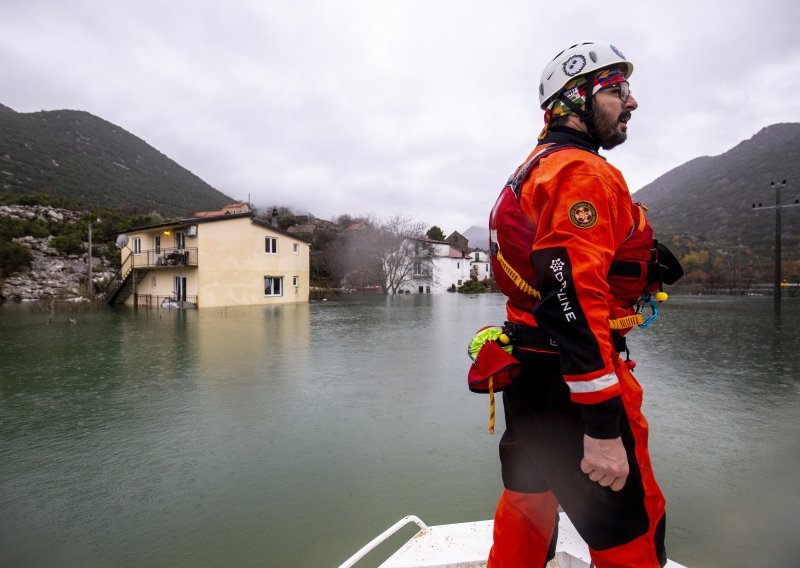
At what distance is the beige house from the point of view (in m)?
19.4

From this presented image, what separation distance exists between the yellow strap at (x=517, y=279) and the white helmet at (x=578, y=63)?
2.13 ft

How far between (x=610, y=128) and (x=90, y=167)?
7062 centimetres

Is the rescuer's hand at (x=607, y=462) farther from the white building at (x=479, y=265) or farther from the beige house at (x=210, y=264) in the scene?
the white building at (x=479, y=265)

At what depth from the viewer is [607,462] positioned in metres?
1.14

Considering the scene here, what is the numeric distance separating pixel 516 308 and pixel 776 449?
3.23 m

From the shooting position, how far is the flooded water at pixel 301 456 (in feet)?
7.10

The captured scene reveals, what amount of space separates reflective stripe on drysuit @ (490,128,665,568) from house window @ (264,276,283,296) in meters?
21.8

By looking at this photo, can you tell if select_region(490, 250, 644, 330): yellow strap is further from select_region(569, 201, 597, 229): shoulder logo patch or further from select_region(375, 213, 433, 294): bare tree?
select_region(375, 213, 433, 294): bare tree

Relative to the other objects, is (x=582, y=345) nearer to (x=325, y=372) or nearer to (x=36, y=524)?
(x=36, y=524)

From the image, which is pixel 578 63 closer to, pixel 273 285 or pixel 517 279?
pixel 517 279

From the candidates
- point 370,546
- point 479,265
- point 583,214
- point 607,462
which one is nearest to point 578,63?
point 583,214

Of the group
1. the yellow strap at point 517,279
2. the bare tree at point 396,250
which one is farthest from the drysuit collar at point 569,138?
the bare tree at point 396,250

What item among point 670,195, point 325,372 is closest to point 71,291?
point 325,372

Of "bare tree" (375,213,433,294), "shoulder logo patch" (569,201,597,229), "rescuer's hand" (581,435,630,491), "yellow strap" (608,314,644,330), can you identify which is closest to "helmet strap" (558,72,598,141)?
"shoulder logo patch" (569,201,597,229)
